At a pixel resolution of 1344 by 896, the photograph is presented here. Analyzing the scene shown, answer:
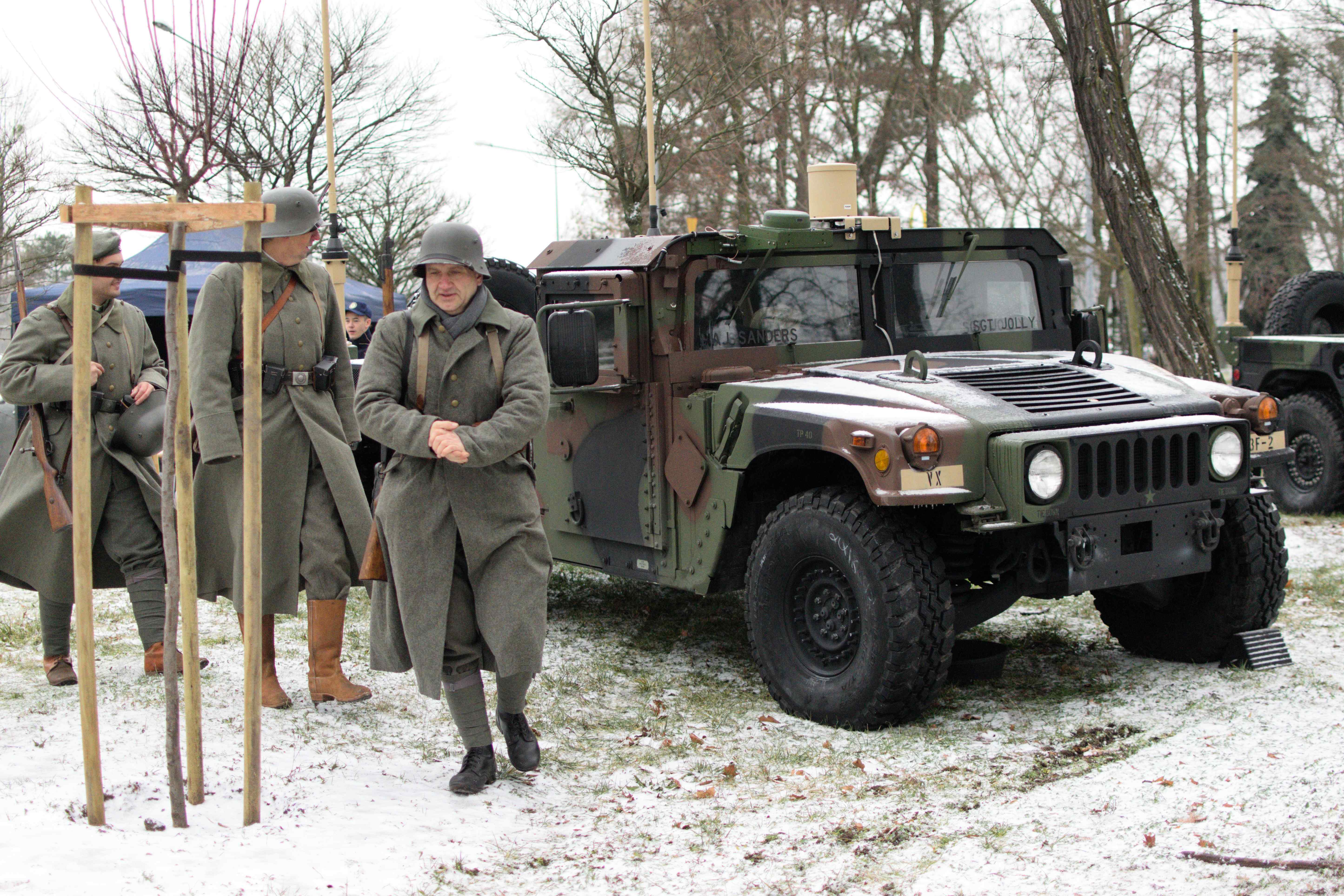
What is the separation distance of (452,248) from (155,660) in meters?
2.24

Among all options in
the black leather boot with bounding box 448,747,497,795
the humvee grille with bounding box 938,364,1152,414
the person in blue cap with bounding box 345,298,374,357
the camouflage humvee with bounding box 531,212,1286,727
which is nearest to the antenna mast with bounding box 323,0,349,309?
the person in blue cap with bounding box 345,298,374,357

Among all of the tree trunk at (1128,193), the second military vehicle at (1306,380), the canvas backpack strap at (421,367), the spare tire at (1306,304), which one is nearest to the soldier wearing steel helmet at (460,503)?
the canvas backpack strap at (421,367)

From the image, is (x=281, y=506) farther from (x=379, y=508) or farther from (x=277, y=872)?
(x=277, y=872)

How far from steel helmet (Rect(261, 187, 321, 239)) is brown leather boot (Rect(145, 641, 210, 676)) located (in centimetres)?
165

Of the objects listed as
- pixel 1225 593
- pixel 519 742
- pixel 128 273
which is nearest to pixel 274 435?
pixel 128 273

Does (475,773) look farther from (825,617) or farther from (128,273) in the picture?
(128,273)

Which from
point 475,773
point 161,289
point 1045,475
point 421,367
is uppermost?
point 161,289

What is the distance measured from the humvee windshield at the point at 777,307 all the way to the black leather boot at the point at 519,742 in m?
2.00

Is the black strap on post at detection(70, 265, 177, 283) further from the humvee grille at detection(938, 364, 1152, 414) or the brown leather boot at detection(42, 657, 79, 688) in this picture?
the humvee grille at detection(938, 364, 1152, 414)

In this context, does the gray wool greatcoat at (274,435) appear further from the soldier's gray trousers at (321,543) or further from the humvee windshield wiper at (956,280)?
the humvee windshield wiper at (956,280)

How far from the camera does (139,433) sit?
202 inches

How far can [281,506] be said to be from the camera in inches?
189

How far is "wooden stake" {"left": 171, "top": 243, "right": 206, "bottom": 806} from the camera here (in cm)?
363

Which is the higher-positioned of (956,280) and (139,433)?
(956,280)
